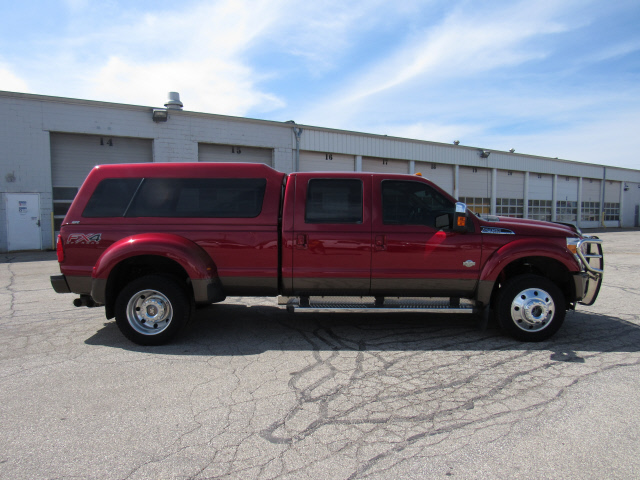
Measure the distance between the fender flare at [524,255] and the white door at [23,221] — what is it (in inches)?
640

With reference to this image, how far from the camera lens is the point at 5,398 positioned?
3248 millimetres

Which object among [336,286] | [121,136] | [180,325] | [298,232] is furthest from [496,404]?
[121,136]

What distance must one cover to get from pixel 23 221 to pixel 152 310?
1371cm

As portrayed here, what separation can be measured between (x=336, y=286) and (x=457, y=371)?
1615 mm

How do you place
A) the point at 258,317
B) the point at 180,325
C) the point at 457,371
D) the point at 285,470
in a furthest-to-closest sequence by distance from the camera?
the point at 258,317
the point at 180,325
the point at 457,371
the point at 285,470

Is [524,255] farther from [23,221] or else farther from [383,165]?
[383,165]

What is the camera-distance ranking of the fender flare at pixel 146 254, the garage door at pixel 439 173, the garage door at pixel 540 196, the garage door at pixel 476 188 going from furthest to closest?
the garage door at pixel 540 196
the garage door at pixel 476 188
the garage door at pixel 439 173
the fender flare at pixel 146 254

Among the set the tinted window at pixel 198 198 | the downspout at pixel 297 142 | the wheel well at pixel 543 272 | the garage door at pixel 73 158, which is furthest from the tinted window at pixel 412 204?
the downspout at pixel 297 142

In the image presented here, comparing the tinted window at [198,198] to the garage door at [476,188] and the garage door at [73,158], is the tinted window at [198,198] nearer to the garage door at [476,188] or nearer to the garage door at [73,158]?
the garage door at [73,158]

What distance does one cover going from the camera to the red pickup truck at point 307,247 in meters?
4.56

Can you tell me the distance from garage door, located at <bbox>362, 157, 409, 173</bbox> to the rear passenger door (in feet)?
54.6

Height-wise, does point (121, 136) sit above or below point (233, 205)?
above

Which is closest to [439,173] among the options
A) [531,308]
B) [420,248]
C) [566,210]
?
[566,210]

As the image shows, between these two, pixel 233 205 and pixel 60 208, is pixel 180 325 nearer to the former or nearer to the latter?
pixel 233 205
